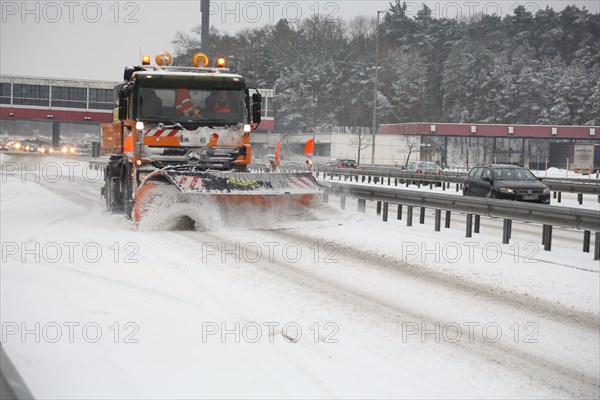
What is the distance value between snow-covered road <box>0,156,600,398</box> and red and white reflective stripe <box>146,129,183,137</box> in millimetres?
2167

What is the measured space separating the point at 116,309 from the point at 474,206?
826 cm

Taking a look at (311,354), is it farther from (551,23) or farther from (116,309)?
(551,23)

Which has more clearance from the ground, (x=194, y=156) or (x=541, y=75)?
(x=541, y=75)

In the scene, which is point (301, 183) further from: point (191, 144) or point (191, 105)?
point (191, 105)

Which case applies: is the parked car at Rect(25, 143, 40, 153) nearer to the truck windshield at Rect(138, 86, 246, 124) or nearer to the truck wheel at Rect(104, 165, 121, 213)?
the truck wheel at Rect(104, 165, 121, 213)

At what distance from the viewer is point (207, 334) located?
5688mm

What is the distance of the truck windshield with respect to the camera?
12812mm

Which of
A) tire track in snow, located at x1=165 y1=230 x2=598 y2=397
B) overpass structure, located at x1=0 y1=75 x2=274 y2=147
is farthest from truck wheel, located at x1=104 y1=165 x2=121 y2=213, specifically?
overpass structure, located at x1=0 y1=75 x2=274 y2=147

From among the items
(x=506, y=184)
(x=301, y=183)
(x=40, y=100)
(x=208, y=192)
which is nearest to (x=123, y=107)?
(x=208, y=192)

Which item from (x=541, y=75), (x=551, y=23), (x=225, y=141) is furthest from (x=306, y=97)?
(x=225, y=141)

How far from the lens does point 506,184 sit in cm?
1922

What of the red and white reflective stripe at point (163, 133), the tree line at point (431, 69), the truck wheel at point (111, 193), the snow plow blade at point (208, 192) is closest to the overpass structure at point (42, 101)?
the tree line at point (431, 69)

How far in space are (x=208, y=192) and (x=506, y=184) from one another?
1010 centimetres

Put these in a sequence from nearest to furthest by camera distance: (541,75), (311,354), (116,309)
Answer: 1. (311,354)
2. (116,309)
3. (541,75)
